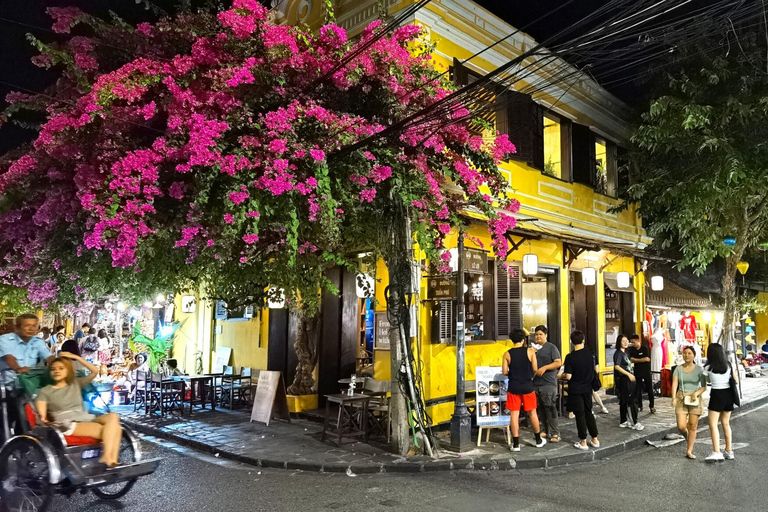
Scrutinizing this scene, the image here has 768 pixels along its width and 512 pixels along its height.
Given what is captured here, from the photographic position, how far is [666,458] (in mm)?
9094

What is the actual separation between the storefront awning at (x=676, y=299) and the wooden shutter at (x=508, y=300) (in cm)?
707

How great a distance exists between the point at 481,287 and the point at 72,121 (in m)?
8.39

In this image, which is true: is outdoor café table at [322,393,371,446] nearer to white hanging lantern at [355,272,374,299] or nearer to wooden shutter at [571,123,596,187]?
white hanging lantern at [355,272,374,299]

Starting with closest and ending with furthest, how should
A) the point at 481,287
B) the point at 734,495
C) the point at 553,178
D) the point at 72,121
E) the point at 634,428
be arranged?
the point at 734,495, the point at 72,121, the point at 634,428, the point at 481,287, the point at 553,178

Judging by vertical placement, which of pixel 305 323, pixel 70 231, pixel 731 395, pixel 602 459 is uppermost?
pixel 70 231

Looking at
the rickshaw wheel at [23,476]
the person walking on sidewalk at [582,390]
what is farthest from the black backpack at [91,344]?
the person walking on sidewalk at [582,390]

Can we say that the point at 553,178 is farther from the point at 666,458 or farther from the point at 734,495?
the point at 734,495

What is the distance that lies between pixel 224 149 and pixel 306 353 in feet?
20.5

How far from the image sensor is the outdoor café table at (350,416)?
966 centimetres

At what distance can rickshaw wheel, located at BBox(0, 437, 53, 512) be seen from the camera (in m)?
5.78

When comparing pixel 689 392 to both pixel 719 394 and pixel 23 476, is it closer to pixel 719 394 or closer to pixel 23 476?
pixel 719 394

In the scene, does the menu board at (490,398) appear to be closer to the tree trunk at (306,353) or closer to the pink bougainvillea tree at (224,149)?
the pink bougainvillea tree at (224,149)

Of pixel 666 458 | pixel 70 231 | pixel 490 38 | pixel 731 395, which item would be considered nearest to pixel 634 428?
pixel 666 458

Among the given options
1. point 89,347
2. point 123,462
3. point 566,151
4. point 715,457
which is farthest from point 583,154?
point 89,347
